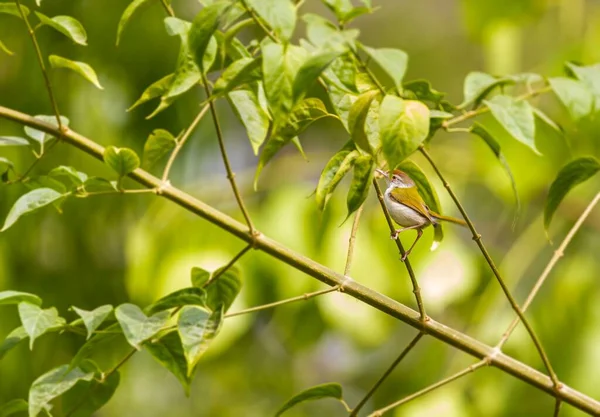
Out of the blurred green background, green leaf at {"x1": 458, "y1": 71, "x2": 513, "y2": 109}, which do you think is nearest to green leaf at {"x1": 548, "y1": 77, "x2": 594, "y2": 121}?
green leaf at {"x1": 458, "y1": 71, "x2": 513, "y2": 109}

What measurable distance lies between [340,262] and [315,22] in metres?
0.72

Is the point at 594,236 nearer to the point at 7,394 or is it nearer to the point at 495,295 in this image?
the point at 495,295

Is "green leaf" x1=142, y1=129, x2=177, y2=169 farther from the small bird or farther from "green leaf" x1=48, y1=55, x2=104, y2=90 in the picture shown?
the small bird

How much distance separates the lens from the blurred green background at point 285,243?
1223 mm

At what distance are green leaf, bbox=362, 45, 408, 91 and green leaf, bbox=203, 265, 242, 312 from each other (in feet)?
0.96

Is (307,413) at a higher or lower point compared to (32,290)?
lower

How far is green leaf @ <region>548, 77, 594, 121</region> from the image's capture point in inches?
29.4

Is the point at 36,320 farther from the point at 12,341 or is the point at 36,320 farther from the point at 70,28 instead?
the point at 70,28

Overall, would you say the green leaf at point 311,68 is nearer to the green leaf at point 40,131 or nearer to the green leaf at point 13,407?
the green leaf at point 40,131

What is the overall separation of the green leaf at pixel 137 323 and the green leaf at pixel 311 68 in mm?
224

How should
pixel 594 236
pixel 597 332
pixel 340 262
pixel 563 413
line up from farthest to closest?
1. pixel 594 236
2. pixel 563 413
3. pixel 597 332
4. pixel 340 262

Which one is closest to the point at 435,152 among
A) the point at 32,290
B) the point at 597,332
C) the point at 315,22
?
the point at 597,332

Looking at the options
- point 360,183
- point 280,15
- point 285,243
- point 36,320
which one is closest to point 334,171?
point 360,183

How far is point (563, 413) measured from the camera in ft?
5.07
